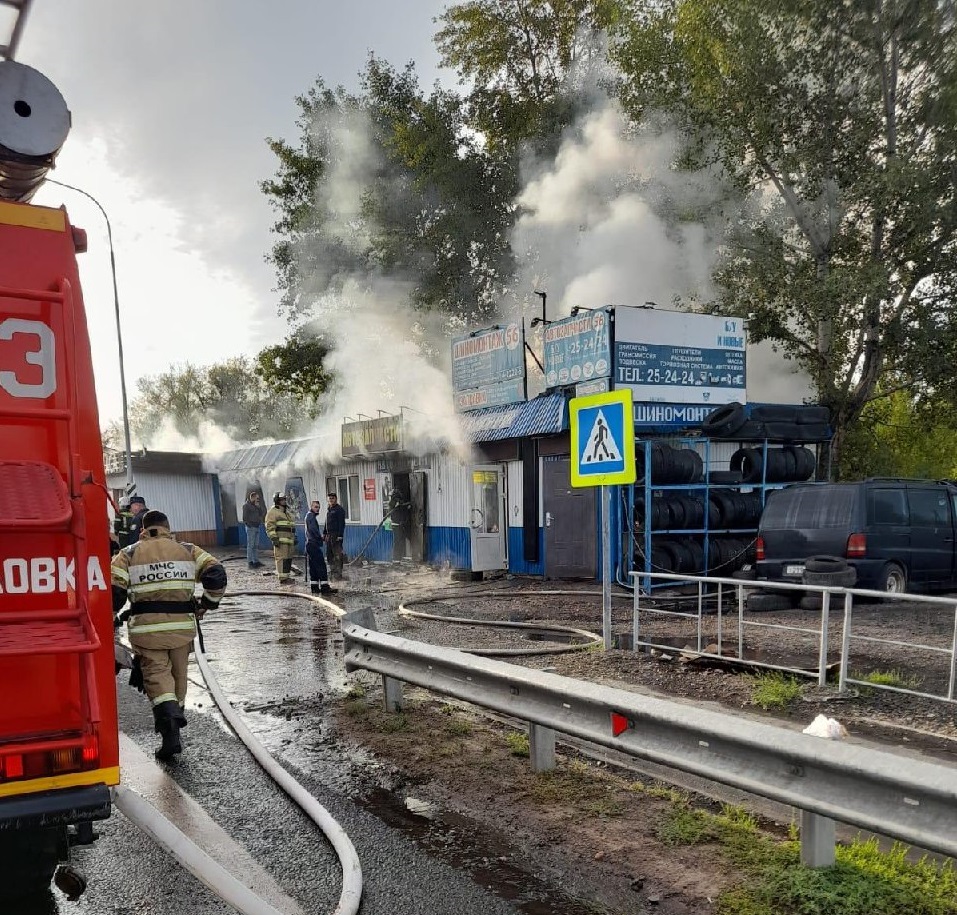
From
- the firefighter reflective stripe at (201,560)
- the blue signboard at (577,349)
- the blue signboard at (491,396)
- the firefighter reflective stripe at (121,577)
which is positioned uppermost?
the blue signboard at (577,349)

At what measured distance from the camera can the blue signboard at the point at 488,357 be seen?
56.7ft

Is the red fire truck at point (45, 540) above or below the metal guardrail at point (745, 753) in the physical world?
above

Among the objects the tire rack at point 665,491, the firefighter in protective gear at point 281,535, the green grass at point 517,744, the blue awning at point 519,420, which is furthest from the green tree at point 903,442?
the green grass at point 517,744

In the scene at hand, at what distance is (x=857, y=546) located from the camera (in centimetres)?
1020

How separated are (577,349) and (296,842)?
12.5 m

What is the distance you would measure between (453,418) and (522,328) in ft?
8.30

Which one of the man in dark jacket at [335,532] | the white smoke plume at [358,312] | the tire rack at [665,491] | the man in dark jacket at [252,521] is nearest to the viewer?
the tire rack at [665,491]

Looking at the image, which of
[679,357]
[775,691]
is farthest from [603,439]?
[679,357]

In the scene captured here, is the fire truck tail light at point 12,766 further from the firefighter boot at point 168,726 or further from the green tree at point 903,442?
the green tree at point 903,442

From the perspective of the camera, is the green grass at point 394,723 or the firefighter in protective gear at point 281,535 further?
the firefighter in protective gear at point 281,535

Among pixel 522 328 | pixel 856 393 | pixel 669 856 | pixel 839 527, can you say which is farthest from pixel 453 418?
pixel 669 856

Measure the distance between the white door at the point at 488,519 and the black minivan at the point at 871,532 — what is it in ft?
20.4

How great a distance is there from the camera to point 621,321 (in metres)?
14.8

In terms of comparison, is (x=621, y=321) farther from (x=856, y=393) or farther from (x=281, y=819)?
(x=281, y=819)
